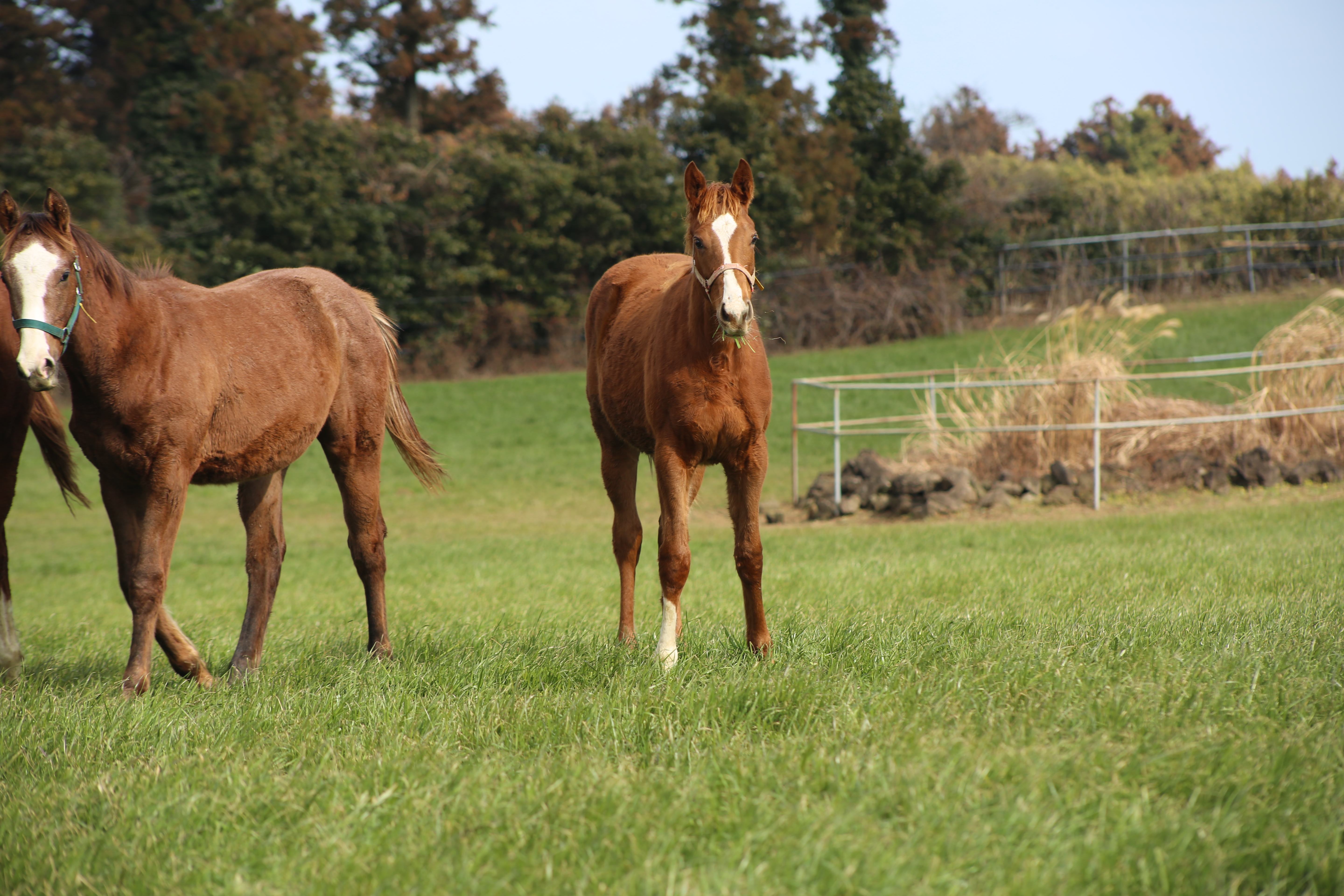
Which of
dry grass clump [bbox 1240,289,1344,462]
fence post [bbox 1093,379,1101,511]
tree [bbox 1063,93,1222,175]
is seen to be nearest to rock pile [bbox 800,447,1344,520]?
fence post [bbox 1093,379,1101,511]

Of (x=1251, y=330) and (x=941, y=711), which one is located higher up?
(x=1251, y=330)

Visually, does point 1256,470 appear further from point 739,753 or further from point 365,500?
point 739,753

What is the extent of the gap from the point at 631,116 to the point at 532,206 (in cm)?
664

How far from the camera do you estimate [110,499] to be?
4289 mm

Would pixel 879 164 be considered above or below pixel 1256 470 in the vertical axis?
above

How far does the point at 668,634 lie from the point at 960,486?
28.4 feet

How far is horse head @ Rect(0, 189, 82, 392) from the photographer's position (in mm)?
3615

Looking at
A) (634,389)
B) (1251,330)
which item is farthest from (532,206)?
(634,389)

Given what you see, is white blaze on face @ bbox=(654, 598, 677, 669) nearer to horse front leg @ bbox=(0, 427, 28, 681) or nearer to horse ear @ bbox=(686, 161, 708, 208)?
horse ear @ bbox=(686, 161, 708, 208)

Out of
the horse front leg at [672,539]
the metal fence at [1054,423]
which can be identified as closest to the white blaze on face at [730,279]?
the horse front leg at [672,539]

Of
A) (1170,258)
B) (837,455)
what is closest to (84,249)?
(837,455)

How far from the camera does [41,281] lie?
3703 mm

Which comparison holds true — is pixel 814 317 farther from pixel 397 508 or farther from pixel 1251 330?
pixel 397 508

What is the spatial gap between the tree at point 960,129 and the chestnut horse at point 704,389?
36.4 meters
